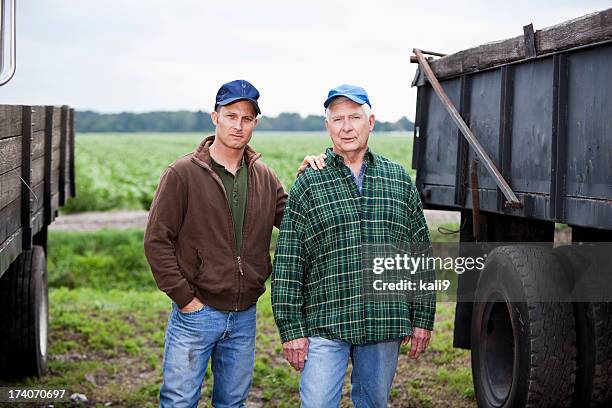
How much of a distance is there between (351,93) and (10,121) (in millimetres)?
2193

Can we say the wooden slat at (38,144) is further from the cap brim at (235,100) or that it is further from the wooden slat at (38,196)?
the cap brim at (235,100)

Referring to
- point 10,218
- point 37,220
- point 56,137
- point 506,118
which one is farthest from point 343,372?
point 56,137

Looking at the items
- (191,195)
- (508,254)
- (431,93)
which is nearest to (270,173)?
(191,195)

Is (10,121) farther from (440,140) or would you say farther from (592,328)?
(592,328)

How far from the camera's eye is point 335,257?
3432 mm

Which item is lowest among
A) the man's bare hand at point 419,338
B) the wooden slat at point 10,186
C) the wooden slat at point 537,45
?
the man's bare hand at point 419,338

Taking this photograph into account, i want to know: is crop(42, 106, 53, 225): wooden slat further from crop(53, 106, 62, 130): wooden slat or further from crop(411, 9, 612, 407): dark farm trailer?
crop(411, 9, 612, 407): dark farm trailer

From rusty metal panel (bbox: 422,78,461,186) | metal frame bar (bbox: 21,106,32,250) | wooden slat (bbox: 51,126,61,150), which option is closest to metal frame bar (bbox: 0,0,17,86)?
metal frame bar (bbox: 21,106,32,250)

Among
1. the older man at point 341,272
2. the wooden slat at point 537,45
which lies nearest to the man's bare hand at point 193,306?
the older man at point 341,272

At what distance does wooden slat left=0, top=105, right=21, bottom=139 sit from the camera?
4.41 metres

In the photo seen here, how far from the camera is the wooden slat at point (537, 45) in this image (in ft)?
11.6

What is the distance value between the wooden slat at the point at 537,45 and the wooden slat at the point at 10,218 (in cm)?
271

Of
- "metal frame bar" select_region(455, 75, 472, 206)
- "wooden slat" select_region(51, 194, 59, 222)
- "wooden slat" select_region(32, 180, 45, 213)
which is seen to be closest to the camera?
"metal frame bar" select_region(455, 75, 472, 206)

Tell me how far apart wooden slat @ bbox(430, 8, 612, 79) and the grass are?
2.37 metres
